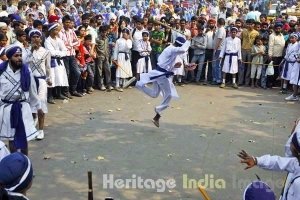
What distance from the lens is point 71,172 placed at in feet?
22.6

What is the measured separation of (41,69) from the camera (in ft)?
28.2

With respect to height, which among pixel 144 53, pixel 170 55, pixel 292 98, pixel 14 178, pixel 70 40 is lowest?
pixel 292 98

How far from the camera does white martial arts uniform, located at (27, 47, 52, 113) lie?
836 centimetres

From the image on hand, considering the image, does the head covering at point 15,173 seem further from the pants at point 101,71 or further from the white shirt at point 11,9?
the white shirt at point 11,9

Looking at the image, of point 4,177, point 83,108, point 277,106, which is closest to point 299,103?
point 277,106

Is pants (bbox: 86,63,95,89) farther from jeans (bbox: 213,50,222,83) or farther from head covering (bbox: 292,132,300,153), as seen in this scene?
head covering (bbox: 292,132,300,153)

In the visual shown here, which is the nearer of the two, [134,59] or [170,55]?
[170,55]

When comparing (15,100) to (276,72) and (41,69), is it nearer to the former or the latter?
(41,69)

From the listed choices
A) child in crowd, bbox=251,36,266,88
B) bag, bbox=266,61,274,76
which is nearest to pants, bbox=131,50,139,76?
child in crowd, bbox=251,36,266,88

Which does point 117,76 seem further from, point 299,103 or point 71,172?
point 71,172

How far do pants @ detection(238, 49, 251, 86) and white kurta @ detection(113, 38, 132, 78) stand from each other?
10.6ft

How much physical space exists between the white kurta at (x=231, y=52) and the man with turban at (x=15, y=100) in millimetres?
7573

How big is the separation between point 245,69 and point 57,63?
565 cm

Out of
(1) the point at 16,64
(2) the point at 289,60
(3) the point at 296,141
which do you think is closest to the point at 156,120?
(1) the point at 16,64
